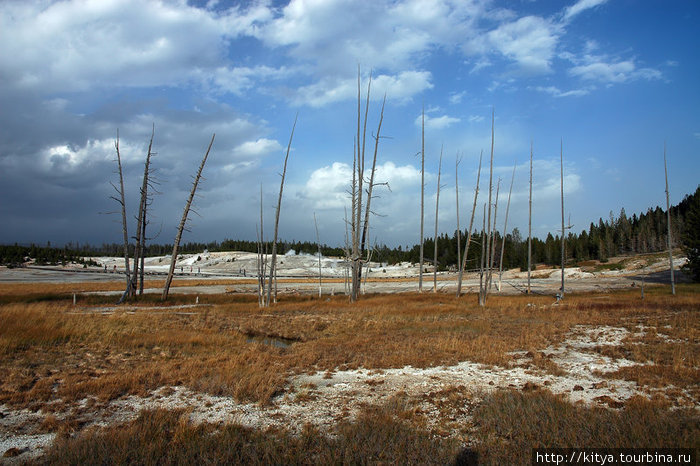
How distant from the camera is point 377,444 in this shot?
226 inches

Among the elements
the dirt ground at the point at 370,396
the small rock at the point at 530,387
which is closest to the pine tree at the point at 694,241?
the dirt ground at the point at 370,396

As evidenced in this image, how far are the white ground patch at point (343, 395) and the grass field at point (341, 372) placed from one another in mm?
143

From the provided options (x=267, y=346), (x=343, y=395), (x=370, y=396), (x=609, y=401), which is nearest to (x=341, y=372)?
(x=343, y=395)

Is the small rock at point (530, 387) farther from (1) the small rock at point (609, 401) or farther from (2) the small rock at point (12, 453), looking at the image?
(2) the small rock at point (12, 453)

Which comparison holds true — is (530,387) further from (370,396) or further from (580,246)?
(580,246)

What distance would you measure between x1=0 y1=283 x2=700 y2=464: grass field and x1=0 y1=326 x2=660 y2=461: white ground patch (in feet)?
0.47

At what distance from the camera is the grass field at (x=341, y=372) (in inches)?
223

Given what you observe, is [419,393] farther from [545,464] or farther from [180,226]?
[180,226]

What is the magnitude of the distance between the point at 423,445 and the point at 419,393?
2744 millimetres

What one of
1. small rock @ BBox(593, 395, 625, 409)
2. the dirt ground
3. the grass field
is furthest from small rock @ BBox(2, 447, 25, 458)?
small rock @ BBox(593, 395, 625, 409)

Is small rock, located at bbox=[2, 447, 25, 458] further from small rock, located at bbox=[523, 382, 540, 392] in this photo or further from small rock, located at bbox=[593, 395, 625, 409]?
small rock, located at bbox=[593, 395, 625, 409]

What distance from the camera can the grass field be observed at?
5.67 m

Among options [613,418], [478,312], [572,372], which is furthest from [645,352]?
[478,312]

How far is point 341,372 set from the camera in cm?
1054
